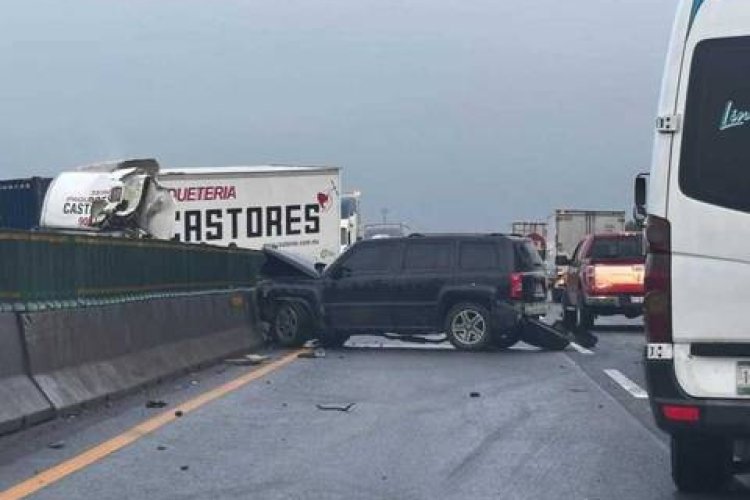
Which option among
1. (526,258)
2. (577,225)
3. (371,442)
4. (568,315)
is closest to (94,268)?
(371,442)

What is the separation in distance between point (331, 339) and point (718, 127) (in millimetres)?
13597

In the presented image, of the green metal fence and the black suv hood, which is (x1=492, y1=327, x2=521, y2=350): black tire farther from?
the green metal fence

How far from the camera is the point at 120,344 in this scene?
12156 mm

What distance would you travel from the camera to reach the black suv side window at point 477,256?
1859 cm

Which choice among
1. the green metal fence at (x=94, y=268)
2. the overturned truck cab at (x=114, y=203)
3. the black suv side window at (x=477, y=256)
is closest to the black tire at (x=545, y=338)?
the black suv side window at (x=477, y=256)

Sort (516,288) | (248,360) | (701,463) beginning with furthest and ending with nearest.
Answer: (516,288)
(248,360)
(701,463)

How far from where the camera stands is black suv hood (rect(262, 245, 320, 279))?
19.4 m

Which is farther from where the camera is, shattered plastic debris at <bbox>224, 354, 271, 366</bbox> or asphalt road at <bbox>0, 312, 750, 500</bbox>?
shattered plastic debris at <bbox>224, 354, 271, 366</bbox>

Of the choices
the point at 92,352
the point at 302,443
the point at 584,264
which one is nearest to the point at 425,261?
the point at 584,264

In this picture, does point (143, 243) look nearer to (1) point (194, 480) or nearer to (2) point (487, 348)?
(2) point (487, 348)

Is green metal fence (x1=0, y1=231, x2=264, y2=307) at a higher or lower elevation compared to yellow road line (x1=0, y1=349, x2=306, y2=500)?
higher

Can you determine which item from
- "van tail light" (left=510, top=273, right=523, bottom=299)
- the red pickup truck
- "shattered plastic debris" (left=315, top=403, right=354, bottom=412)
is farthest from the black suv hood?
"shattered plastic debris" (left=315, top=403, right=354, bottom=412)

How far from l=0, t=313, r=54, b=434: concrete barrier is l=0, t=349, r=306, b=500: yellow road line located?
2.40ft

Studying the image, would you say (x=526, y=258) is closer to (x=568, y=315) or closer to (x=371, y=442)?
(x=568, y=315)
